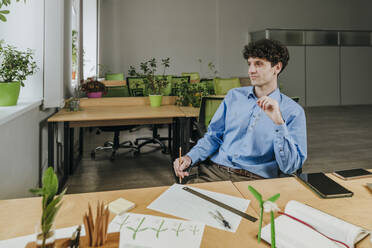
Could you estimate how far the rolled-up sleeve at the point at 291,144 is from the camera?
1.44 metres

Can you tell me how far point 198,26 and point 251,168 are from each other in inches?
322

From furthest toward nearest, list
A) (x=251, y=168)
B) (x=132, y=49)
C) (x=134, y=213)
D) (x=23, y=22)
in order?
(x=132, y=49)
(x=23, y=22)
(x=251, y=168)
(x=134, y=213)

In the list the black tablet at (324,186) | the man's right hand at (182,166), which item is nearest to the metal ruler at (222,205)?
the black tablet at (324,186)

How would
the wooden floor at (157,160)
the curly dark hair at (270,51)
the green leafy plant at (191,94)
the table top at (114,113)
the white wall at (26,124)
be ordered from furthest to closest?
the green leafy plant at (191,94)
the wooden floor at (157,160)
the table top at (114,113)
the white wall at (26,124)
the curly dark hair at (270,51)

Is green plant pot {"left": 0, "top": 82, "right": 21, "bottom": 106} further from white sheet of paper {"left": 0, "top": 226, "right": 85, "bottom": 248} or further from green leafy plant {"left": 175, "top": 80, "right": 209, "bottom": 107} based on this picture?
green leafy plant {"left": 175, "top": 80, "right": 209, "bottom": 107}

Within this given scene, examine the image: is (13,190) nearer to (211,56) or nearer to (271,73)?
(271,73)

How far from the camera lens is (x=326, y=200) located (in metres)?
1.05

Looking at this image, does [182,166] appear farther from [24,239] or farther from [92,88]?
[92,88]

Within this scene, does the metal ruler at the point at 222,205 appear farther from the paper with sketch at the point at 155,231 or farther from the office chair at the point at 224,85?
the office chair at the point at 224,85

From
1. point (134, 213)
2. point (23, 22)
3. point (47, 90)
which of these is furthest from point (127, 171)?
point (134, 213)

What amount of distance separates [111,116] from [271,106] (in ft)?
6.53

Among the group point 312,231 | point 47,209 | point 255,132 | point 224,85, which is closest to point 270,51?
point 255,132

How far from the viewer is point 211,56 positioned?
935cm

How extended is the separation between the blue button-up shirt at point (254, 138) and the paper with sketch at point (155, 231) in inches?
30.5
